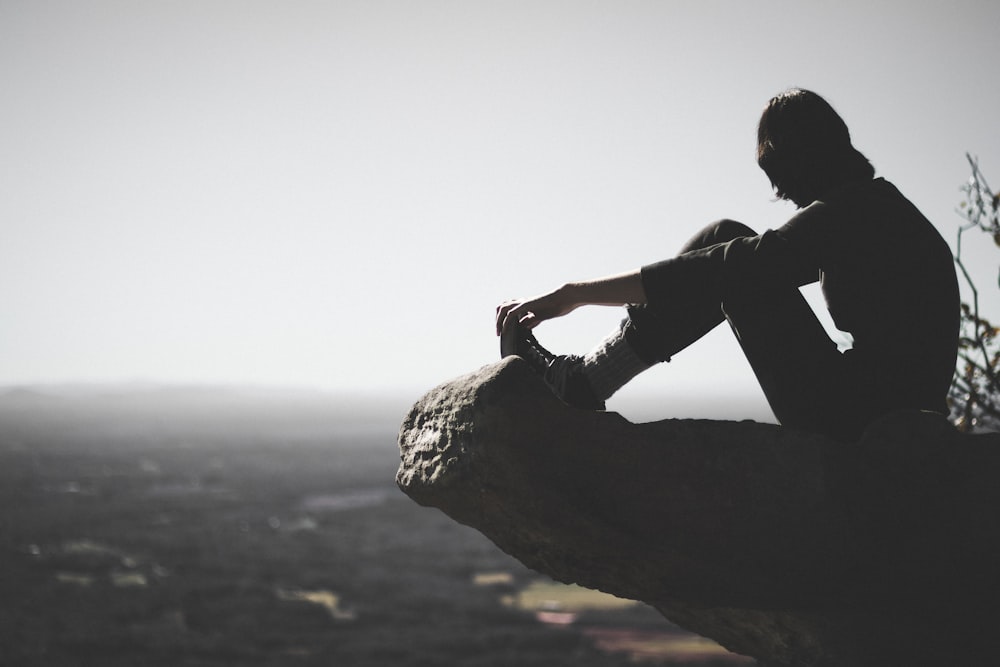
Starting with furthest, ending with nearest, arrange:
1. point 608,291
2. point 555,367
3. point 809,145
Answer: point 555,367 → point 608,291 → point 809,145

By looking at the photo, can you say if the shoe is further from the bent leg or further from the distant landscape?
the distant landscape

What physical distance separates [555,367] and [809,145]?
1367 millimetres

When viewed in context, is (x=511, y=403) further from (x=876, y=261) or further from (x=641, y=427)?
(x=876, y=261)

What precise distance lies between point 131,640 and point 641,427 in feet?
160

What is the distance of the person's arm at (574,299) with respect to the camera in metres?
3.04

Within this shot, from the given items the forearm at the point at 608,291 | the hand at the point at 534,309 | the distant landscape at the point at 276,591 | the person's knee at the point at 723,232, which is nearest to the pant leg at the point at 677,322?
the person's knee at the point at 723,232

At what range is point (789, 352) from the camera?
2852mm

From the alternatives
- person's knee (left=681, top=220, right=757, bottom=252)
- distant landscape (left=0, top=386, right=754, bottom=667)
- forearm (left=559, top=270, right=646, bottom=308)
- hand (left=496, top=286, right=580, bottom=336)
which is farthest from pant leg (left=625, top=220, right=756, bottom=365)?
distant landscape (left=0, top=386, right=754, bottom=667)

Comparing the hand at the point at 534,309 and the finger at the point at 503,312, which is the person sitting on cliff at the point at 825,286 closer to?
the hand at the point at 534,309

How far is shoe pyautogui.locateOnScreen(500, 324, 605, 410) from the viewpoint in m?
3.37

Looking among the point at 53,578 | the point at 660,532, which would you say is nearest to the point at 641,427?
the point at 660,532

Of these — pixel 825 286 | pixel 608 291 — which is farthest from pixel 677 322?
pixel 825 286

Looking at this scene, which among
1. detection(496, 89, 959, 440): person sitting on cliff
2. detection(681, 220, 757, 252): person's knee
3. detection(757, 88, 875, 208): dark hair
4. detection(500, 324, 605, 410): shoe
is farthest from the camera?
detection(500, 324, 605, 410): shoe

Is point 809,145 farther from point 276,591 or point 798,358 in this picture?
point 276,591
